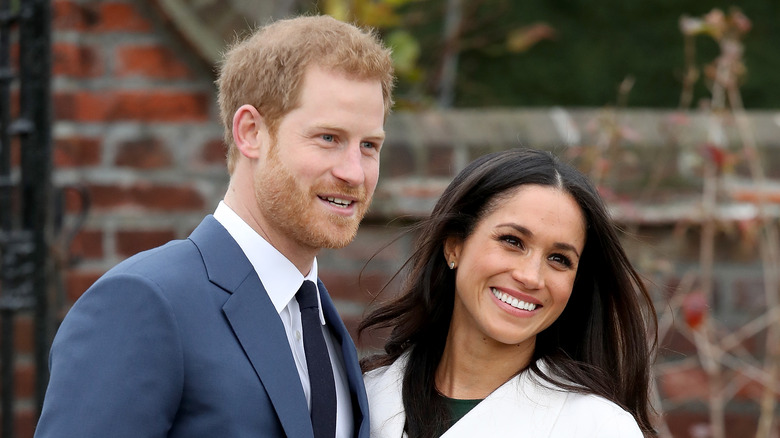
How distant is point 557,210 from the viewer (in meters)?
2.71

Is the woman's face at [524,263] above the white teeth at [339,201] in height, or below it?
below

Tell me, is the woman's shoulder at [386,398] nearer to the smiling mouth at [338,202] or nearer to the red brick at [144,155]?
the smiling mouth at [338,202]

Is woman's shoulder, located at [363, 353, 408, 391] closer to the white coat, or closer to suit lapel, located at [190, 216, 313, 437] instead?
the white coat

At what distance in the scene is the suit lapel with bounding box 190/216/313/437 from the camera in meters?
2.32

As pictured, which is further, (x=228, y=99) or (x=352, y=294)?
(x=352, y=294)

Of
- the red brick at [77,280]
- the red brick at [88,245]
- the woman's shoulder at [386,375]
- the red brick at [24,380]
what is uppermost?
the red brick at [88,245]

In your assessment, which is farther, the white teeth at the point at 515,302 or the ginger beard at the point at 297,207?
the white teeth at the point at 515,302

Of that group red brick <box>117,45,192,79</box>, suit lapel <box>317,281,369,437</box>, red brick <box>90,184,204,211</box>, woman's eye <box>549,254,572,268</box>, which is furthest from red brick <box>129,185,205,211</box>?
woman's eye <box>549,254,572,268</box>

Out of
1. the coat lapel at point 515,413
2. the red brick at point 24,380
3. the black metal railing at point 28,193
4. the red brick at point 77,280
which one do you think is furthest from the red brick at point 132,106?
the coat lapel at point 515,413

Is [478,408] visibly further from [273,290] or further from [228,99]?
[228,99]

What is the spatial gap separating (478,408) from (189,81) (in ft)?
5.63

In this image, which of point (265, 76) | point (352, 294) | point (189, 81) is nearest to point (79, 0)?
point (189, 81)

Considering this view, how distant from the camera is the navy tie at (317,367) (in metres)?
2.42

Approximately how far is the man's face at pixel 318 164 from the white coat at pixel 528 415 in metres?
0.55
